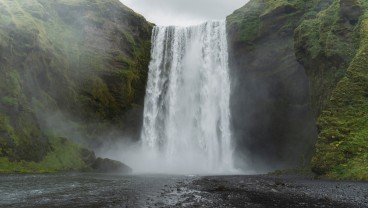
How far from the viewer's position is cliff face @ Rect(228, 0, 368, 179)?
3797 cm

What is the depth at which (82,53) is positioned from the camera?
6881 centimetres

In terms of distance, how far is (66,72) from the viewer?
6469 cm

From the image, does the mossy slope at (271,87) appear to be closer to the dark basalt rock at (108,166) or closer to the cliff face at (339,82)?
the cliff face at (339,82)

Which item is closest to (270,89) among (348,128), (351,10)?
(351,10)

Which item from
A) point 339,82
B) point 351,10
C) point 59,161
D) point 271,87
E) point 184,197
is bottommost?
point 184,197

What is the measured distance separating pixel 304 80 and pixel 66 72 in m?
40.0

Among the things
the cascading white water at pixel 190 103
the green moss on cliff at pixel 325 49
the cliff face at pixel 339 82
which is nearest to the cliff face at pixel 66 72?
the cascading white water at pixel 190 103

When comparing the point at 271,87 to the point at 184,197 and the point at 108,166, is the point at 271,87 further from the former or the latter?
the point at 184,197

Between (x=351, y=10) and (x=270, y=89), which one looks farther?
(x=270, y=89)

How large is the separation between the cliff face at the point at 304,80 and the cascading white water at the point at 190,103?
312 cm

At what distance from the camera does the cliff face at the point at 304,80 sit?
1495 inches

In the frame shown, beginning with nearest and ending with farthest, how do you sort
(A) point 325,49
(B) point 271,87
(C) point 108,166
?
(A) point 325,49 < (C) point 108,166 < (B) point 271,87

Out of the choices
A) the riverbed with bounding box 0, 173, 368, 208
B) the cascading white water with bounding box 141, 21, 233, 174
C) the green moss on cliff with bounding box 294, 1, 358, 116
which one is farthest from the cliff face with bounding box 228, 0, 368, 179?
the riverbed with bounding box 0, 173, 368, 208

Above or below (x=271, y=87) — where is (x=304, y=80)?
above
